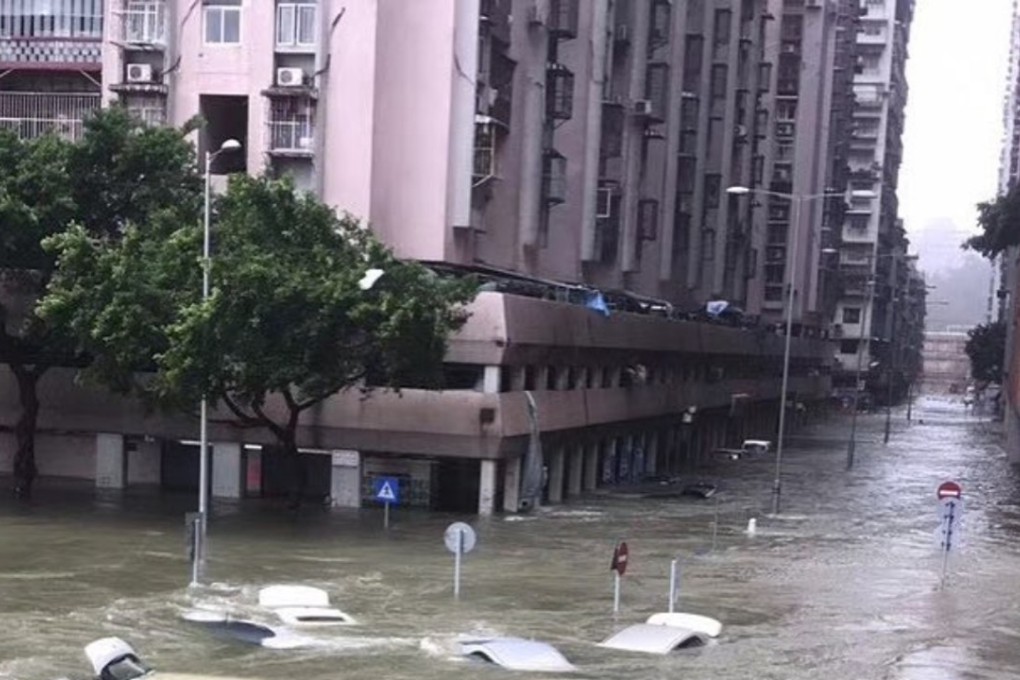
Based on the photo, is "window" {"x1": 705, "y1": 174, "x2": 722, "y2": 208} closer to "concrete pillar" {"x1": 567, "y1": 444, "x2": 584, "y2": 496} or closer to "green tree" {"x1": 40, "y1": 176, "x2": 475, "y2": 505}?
"concrete pillar" {"x1": 567, "y1": 444, "x2": 584, "y2": 496}

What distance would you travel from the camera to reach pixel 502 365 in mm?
39219

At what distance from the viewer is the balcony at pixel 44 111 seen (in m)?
43.3

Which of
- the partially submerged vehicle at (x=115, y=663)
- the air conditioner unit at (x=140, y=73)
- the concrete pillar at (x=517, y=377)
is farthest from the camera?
the air conditioner unit at (x=140, y=73)

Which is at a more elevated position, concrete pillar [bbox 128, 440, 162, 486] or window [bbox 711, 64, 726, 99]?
window [bbox 711, 64, 726, 99]

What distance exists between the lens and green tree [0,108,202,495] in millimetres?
34906

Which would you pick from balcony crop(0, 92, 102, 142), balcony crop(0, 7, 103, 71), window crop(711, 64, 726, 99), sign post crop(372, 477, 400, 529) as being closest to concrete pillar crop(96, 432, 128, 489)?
sign post crop(372, 477, 400, 529)

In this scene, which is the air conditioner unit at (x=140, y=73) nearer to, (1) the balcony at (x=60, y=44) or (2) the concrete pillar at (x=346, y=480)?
(1) the balcony at (x=60, y=44)

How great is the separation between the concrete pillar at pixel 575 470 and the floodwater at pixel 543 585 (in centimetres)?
92

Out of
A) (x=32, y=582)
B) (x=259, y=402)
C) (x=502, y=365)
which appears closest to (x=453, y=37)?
(x=502, y=365)

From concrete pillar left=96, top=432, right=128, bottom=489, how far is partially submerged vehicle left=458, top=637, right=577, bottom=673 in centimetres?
2557

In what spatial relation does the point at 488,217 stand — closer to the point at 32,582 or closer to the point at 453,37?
the point at 453,37

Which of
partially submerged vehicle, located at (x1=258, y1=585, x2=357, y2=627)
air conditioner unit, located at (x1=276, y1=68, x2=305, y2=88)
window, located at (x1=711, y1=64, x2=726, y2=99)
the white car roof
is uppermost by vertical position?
window, located at (x1=711, y1=64, x2=726, y2=99)

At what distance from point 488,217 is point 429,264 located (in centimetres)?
366

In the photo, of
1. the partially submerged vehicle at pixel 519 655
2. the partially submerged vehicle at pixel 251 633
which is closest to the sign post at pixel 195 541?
the partially submerged vehicle at pixel 251 633
